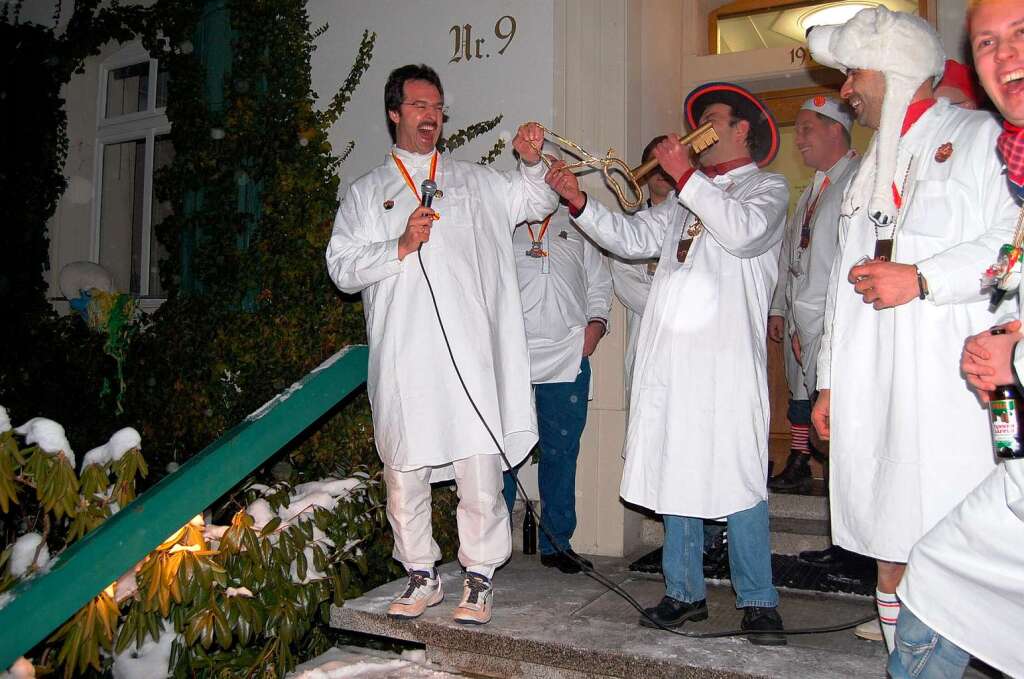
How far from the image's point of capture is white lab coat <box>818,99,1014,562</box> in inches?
99.4

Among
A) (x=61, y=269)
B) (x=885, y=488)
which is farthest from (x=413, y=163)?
(x=61, y=269)

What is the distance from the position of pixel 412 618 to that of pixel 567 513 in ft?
3.85

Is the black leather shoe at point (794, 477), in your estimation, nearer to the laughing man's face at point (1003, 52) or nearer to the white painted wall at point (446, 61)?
the white painted wall at point (446, 61)

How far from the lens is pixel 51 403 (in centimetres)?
728

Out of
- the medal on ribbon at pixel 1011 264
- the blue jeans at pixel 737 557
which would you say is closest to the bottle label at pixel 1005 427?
the medal on ribbon at pixel 1011 264

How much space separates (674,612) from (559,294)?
1.77m

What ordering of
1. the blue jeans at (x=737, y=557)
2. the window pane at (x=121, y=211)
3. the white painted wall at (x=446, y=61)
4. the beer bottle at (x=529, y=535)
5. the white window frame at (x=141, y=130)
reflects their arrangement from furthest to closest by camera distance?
the window pane at (x=121, y=211) < the white window frame at (x=141, y=130) < the white painted wall at (x=446, y=61) < the beer bottle at (x=529, y=535) < the blue jeans at (x=737, y=557)

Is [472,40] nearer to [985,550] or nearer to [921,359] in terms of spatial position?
[921,359]

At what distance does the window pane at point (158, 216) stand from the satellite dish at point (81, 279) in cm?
40

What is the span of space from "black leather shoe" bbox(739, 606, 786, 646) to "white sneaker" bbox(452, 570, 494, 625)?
979mm

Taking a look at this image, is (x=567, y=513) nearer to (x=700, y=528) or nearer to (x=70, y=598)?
(x=700, y=528)

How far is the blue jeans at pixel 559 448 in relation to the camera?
4.50 meters

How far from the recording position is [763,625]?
3193 mm

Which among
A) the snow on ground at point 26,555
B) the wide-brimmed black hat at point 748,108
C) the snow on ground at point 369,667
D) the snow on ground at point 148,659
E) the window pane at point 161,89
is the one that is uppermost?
the window pane at point 161,89
